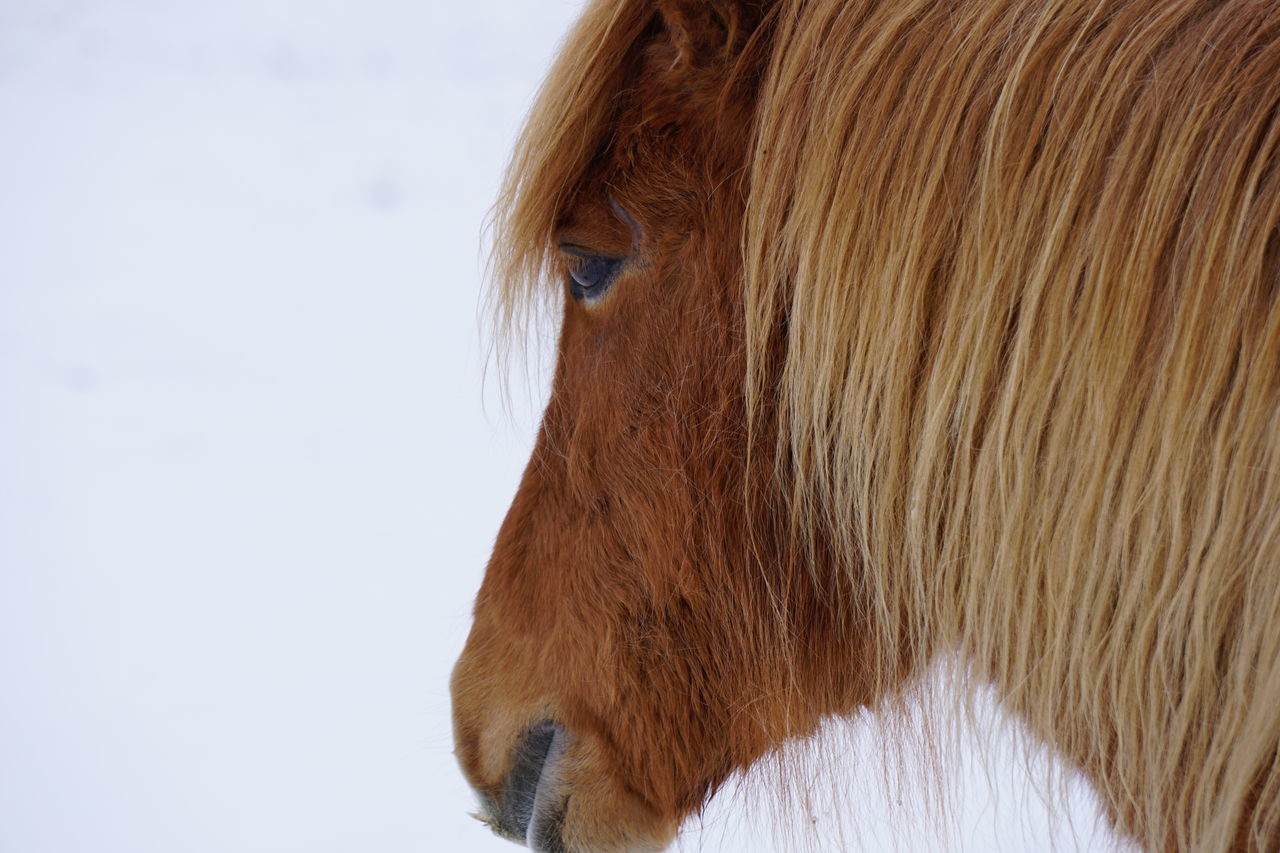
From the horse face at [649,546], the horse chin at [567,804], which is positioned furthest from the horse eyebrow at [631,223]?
the horse chin at [567,804]

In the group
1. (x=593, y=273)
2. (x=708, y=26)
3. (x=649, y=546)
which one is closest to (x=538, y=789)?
(x=649, y=546)

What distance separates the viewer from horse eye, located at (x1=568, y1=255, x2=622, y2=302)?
56 cm

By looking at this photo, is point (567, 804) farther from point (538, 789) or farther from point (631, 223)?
point (631, 223)

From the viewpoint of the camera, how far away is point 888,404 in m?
0.45

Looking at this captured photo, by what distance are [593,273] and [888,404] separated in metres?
0.21

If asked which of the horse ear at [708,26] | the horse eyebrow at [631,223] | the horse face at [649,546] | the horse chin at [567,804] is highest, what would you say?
the horse ear at [708,26]

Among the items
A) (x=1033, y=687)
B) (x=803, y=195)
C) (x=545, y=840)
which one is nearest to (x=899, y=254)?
(x=803, y=195)

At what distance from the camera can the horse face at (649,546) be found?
526 millimetres

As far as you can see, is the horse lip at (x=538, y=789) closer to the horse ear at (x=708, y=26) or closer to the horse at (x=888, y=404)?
the horse at (x=888, y=404)

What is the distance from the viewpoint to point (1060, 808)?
1.65 ft

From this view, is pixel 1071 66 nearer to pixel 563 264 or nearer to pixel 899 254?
pixel 899 254

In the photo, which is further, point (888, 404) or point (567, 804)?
point (567, 804)

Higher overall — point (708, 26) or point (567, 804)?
point (708, 26)

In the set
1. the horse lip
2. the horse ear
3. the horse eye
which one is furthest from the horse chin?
the horse ear
